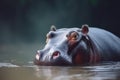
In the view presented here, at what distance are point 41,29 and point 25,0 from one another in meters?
1.07

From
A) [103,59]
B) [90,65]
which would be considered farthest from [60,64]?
[103,59]

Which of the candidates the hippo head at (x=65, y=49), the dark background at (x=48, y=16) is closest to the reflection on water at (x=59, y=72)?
the hippo head at (x=65, y=49)

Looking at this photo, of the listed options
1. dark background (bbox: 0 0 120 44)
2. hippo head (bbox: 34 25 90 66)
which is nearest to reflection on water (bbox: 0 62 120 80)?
hippo head (bbox: 34 25 90 66)

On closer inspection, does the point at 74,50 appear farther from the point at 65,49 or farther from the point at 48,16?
the point at 48,16

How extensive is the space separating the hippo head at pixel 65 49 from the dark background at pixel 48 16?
726cm

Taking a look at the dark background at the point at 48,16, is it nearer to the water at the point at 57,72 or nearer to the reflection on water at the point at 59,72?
the water at the point at 57,72

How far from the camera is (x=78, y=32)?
7.71m

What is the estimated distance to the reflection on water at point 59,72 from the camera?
572cm

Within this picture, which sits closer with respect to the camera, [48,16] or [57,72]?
[57,72]

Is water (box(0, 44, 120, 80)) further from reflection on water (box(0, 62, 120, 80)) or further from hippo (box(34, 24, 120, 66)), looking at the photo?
hippo (box(34, 24, 120, 66))

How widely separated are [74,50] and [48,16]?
343 inches

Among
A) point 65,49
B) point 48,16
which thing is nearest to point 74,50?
point 65,49

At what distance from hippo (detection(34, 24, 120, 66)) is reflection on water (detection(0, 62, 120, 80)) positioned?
0.58ft

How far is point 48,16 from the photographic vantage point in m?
15.9
